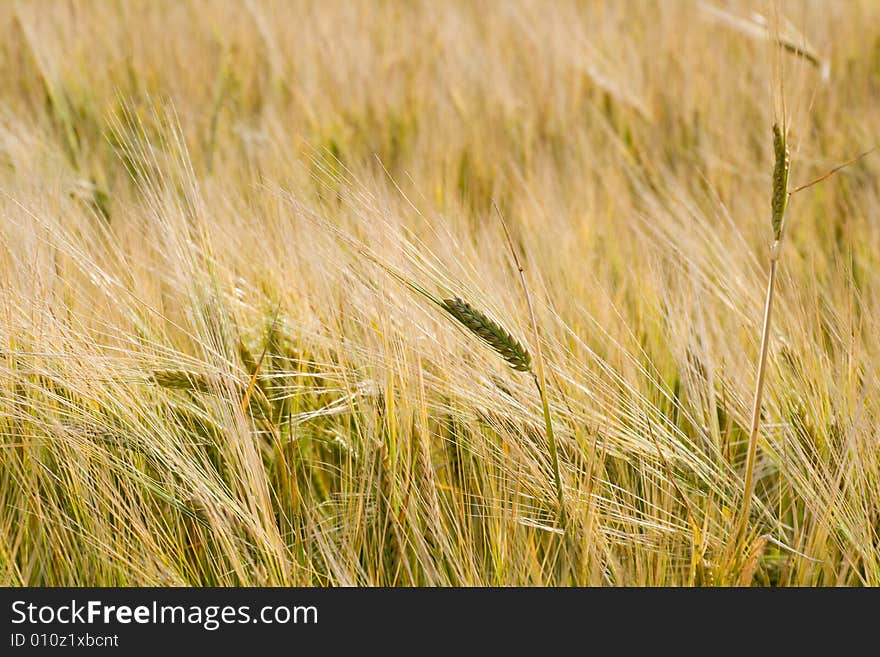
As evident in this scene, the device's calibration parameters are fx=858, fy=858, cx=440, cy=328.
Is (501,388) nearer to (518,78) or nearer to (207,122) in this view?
(207,122)

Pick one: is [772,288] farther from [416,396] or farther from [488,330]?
[416,396]

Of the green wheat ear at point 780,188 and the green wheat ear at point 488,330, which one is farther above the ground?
the green wheat ear at point 780,188

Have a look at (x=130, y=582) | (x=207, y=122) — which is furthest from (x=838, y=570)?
(x=207, y=122)

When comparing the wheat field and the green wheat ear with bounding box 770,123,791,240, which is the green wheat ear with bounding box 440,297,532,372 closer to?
the wheat field

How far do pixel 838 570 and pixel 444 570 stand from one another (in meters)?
0.42

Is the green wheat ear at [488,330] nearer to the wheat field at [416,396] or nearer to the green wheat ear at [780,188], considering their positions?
the wheat field at [416,396]

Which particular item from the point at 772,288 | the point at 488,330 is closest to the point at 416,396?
the point at 488,330

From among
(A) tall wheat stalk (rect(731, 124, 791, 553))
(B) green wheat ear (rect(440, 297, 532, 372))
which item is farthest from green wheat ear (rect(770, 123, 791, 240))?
(B) green wheat ear (rect(440, 297, 532, 372))

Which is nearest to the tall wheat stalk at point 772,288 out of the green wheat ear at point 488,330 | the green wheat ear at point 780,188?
the green wheat ear at point 780,188

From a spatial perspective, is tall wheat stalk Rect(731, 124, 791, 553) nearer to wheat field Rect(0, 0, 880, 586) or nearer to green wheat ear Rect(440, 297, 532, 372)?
wheat field Rect(0, 0, 880, 586)

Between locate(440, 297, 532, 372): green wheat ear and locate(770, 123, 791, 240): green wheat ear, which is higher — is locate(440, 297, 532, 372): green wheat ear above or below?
below

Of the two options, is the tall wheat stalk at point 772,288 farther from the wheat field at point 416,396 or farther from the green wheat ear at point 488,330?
the green wheat ear at point 488,330

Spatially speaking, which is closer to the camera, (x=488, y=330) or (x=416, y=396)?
(x=488, y=330)

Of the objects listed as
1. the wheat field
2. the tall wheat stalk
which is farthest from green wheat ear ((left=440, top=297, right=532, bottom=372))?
the tall wheat stalk
